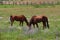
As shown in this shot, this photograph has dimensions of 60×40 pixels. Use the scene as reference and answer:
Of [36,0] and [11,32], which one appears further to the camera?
[36,0]

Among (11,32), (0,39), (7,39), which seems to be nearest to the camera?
(0,39)

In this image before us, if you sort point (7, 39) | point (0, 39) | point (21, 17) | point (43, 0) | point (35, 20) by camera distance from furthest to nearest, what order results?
point (43, 0), point (21, 17), point (35, 20), point (7, 39), point (0, 39)

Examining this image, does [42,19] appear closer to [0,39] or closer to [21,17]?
[21,17]

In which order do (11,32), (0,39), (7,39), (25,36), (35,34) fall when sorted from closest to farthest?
(0,39)
(7,39)
(25,36)
(35,34)
(11,32)

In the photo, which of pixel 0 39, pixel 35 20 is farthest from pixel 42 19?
pixel 0 39

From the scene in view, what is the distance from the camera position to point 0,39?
38.4 feet

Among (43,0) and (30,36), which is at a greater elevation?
(30,36)

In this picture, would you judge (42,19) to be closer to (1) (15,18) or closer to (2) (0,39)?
(1) (15,18)

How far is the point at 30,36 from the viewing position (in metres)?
15.2

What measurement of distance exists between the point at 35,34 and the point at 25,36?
3.66 feet

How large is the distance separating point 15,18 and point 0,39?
11.5 metres

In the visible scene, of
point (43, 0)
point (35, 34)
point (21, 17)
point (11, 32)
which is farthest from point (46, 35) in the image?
point (43, 0)

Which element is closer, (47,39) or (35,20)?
(47,39)

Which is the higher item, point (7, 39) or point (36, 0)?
point (7, 39)
